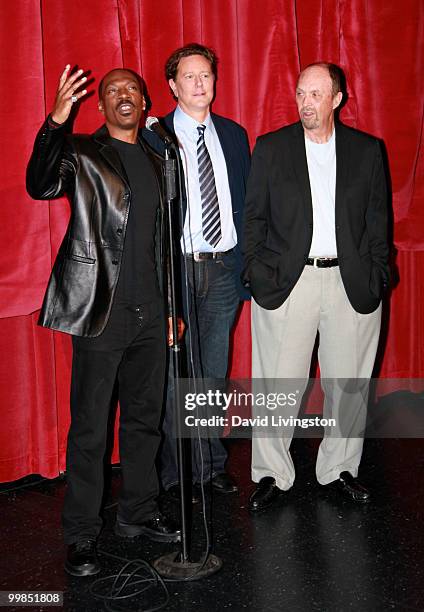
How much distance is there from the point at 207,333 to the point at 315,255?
53 cm

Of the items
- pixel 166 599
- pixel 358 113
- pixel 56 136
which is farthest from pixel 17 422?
pixel 358 113

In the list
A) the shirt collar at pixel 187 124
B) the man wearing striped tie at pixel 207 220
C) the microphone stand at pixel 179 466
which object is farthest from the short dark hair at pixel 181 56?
the microphone stand at pixel 179 466

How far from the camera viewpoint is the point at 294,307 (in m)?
3.04

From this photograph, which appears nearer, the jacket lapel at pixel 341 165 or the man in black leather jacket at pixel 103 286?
the man in black leather jacket at pixel 103 286

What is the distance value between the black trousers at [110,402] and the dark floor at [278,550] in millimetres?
211

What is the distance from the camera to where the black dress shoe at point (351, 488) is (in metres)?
3.10

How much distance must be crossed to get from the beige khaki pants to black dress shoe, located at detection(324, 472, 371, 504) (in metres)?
0.03

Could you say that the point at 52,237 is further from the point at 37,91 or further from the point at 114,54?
the point at 114,54

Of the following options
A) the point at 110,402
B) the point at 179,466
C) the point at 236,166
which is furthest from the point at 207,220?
the point at 179,466

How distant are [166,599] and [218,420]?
1.14 metres

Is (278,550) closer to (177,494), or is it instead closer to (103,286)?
(177,494)

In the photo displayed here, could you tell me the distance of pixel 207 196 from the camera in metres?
3.04

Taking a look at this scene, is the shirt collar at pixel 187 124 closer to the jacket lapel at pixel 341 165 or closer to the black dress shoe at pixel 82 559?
the jacket lapel at pixel 341 165

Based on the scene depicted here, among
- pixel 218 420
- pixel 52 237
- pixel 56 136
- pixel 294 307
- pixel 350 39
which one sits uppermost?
pixel 350 39
